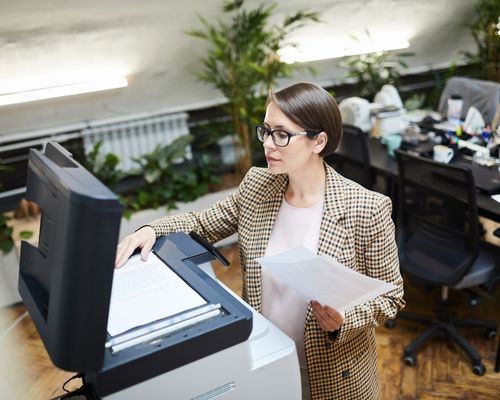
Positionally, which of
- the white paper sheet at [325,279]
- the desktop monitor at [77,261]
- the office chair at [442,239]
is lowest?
the office chair at [442,239]

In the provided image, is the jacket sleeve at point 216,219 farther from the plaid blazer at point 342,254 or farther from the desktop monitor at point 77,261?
the desktop monitor at point 77,261

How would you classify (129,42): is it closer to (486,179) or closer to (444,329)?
(486,179)

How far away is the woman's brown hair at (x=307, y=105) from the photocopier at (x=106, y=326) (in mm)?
510

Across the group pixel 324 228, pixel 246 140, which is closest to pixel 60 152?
pixel 324 228

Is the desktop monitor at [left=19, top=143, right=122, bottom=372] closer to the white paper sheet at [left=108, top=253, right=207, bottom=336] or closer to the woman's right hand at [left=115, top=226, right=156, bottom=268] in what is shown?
the white paper sheet at [left=108, top=253, right=207, bottom=336]

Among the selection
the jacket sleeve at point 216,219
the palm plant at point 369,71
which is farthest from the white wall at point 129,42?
the jacket sleeve at point 216,219

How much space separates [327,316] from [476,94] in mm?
3644

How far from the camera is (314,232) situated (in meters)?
1.39

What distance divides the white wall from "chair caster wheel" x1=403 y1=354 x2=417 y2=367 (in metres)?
2.64

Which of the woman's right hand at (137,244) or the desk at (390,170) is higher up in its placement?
the woman's right hand at (137,244)

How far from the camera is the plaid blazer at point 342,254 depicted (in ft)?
4.25

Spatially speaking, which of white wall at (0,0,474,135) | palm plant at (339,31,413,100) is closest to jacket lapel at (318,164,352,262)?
white wall at (0,0,474,135)

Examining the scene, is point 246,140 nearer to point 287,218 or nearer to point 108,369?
point 287,218

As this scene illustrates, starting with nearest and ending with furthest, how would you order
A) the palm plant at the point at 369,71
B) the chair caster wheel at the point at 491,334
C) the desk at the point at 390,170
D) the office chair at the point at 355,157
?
the desk at the point at 390,170 < the chair caster wheel at the point at 491,334 < the office chair at the point at 355,157 < the palm plant at the point at 369,71
